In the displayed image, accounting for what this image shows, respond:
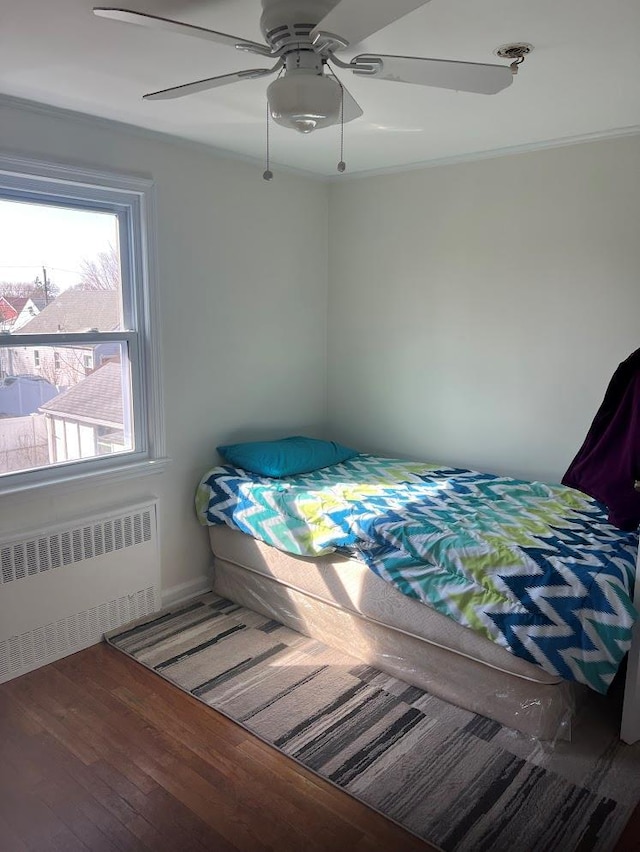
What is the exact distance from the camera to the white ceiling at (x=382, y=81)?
1.75m

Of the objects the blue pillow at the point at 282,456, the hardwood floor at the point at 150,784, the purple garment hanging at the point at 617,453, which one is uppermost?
the purple garment hanging at the point at 617,453

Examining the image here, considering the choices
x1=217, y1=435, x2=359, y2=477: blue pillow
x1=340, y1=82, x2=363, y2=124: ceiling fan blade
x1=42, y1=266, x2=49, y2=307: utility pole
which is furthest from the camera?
x1=217, y1=435, x2=359, y2=477: blue pillow

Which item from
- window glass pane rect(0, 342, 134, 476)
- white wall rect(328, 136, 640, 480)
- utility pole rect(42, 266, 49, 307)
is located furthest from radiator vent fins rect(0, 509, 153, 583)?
white wall rect(328, 136, 640, 480)

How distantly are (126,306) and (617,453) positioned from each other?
224 centimetres

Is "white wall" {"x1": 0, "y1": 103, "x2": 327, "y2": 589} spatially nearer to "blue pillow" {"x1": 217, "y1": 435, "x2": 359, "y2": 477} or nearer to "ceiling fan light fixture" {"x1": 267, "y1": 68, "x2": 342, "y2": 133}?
"blue pillow" {"x1": 217, "y1": 435, "x2": 359, "y2": 477}

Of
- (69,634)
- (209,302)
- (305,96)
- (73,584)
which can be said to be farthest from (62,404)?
(305,96)

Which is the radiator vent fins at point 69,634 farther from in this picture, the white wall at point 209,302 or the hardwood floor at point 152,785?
the white wall at point 209,302

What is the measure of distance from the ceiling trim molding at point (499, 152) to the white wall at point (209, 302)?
334mm

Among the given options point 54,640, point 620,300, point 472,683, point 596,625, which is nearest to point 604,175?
point 620,300

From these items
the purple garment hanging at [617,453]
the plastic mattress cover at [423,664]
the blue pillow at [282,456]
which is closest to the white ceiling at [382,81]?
the purple garment hanging at [617,453]

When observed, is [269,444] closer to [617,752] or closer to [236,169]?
[236,169]

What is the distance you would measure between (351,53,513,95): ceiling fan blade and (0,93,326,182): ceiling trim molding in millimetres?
1491

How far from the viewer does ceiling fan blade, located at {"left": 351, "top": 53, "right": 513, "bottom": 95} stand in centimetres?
166

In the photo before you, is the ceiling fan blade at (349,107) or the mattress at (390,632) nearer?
the ceiling fan blade at (349,107)
